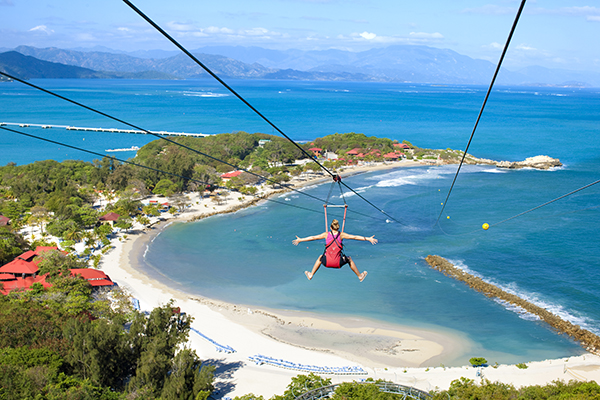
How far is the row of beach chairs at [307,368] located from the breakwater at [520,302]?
11.3m

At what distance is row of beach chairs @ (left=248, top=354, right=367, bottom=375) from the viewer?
56.3 feet

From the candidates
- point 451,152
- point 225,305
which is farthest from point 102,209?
point 451,152

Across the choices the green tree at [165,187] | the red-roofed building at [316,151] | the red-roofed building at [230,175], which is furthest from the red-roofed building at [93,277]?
the red-roofed building at [316,151]

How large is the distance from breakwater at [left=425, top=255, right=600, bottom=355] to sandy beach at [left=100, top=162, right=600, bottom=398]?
5.17 feet

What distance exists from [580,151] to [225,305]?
76218mm

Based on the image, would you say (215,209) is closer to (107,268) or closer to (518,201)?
(107,268)

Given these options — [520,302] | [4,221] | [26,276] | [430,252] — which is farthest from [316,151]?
[26,276]

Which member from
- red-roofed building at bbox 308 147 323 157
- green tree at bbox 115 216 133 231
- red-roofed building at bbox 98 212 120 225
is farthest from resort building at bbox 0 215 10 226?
red-roofed building at bbox 308 147 323 157

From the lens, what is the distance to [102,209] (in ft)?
127

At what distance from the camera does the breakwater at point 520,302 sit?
65.2 feet

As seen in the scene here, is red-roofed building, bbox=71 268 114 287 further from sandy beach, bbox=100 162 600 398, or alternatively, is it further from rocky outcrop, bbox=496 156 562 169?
rocky outcrop, bbox=496 156 562 169

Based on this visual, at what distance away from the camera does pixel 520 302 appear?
23.7 meters

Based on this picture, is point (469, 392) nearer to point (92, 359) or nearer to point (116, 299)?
point (92, 359)

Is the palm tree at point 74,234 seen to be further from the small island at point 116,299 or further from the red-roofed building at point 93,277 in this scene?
the red-roofed building at point 93,277
